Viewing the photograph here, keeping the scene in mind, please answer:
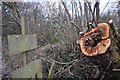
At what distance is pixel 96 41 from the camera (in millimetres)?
1667

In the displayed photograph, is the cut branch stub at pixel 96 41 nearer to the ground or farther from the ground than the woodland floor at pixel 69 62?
farther from the ground

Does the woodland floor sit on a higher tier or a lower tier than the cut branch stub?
lower

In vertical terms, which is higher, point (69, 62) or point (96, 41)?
point (96, 41)

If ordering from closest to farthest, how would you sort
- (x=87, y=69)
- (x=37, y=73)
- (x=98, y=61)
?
(x=37, y=73)
(x=98, y=61)
(x=87, y=69)

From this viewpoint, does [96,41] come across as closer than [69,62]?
Yes

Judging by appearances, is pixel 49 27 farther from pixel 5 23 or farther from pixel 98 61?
pixel 98 61

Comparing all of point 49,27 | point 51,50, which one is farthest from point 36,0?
point 51,50

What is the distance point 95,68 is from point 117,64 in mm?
206

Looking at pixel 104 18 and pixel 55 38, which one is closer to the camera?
pixel 104 18

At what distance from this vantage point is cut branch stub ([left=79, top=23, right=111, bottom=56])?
162cm

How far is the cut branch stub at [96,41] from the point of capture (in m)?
1.62

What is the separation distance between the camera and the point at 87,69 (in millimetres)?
1962

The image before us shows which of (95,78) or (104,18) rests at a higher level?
(104,18)

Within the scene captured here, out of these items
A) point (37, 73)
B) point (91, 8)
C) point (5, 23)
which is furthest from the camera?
point (91, 8)
